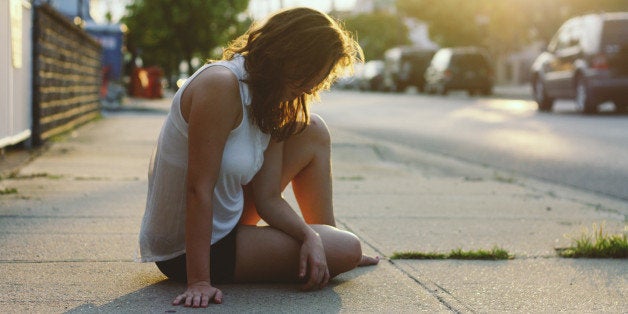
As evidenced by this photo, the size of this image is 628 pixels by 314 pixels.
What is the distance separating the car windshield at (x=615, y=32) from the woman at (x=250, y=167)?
14.6m

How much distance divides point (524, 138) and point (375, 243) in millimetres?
8341

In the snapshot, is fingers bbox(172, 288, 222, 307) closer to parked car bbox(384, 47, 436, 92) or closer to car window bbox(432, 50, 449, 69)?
car window bbox(432, 50, 449, 69)

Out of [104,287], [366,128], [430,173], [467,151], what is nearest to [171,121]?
[104,287]

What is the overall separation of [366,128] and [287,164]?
38.0 ft

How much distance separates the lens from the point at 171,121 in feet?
11.6

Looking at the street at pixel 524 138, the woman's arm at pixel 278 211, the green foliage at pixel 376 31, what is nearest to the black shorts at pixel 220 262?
the woman's arm at pixel 278 211

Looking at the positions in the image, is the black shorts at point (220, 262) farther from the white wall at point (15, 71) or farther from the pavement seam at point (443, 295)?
the white wall at point (15, 71)

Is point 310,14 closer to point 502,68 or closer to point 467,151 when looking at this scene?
point 467,151

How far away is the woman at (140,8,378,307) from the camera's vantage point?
10.8 feet

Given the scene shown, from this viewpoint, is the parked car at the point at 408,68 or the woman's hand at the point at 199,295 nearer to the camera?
the woman's hand at the point at 199,295

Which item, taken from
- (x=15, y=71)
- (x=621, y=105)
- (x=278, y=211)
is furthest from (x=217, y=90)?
(x=621, y=105)

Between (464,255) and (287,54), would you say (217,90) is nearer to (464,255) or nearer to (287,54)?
(287,54)

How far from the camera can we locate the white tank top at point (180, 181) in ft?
11.4

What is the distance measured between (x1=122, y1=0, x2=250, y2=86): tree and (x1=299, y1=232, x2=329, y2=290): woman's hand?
106 feet
